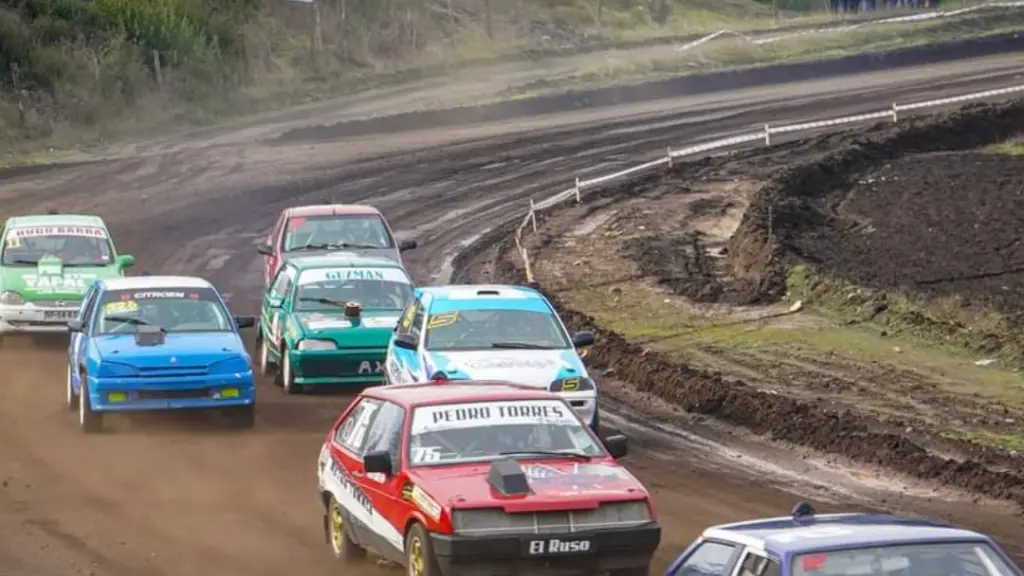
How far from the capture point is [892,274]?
27.5 meters

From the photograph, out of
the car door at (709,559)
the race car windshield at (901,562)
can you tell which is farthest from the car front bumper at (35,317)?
the race car windshield at (901,562)

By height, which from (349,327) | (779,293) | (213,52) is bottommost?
(779,293)

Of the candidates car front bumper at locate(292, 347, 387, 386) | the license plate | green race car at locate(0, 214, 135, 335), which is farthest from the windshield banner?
green race car at locate(0, 214, 135, 335)

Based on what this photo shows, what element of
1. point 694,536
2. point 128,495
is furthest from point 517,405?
point 128,495

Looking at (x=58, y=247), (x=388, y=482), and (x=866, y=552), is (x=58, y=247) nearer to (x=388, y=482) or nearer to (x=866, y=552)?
(x=388, y=482)

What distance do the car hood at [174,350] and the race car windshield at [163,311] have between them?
253mm

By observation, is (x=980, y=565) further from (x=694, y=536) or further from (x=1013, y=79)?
(x=1013, y=79)

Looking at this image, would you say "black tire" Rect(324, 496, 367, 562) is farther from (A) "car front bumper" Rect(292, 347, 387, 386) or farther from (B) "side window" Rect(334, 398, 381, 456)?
(A) "car front bumper" Rect(292, 347, 387, 386)

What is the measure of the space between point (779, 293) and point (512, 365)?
10.3 metres

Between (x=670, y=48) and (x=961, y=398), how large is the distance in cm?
4724

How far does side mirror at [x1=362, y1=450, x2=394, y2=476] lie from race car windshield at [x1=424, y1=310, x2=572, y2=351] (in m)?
6.11

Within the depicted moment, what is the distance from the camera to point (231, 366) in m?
19.6

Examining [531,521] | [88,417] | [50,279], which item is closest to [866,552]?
[531,521]

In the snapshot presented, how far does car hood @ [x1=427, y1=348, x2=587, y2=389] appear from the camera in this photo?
58.0 feet
